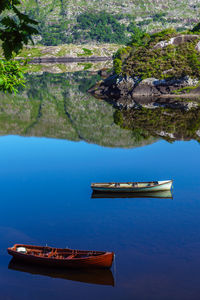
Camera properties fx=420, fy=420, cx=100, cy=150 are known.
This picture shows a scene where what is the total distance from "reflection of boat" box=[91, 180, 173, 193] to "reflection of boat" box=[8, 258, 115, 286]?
2232cm

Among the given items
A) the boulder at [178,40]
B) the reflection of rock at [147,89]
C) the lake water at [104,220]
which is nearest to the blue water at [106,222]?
the lake water at [104,220]

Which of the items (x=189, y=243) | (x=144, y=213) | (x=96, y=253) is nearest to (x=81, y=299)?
(x=96, y=253)

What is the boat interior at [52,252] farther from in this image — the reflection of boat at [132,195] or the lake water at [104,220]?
the reflection of boat at [132,195]

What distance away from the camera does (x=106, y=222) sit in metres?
54.3

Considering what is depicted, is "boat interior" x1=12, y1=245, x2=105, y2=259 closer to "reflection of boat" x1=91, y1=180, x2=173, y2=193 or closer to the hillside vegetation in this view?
"reflection of boat" x1=91, y1=180, x2=173, y2=193

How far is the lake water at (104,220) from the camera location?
40281 millimetres

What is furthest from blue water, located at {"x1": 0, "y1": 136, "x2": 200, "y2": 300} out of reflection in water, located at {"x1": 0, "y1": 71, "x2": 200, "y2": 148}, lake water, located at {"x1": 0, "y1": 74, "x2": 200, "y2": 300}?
reflection in water, located at {"x1": 0, "y1": 71, "x2": 200, "y2": 148}

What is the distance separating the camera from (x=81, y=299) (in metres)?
38.5

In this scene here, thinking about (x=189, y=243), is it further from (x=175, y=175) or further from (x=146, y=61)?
(x=146, y=61)

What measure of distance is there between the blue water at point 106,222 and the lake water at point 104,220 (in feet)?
0.32

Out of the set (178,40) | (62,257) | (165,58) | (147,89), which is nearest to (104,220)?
(62,257)

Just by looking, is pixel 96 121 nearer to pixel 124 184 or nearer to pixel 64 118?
pixel 64 118

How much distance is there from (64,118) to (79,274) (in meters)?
94.5

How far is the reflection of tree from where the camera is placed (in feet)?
335
